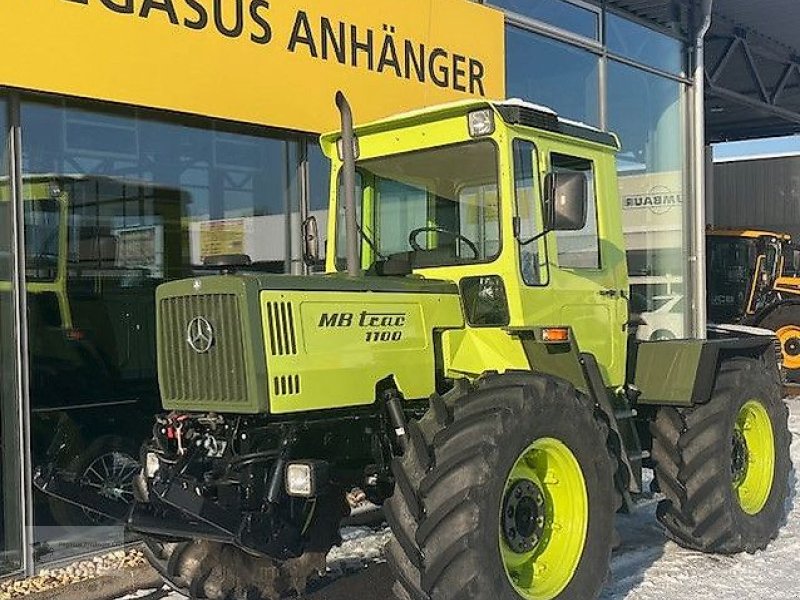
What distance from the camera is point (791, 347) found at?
15.1m

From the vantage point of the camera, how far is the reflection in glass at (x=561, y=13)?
9.36 metres

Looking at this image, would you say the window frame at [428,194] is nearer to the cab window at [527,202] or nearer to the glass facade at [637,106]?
the cab window at [527,202]

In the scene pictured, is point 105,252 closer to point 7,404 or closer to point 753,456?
point 7,404

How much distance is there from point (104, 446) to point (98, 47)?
251cm

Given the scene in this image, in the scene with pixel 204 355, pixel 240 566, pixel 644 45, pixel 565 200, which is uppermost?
pixel 644 45

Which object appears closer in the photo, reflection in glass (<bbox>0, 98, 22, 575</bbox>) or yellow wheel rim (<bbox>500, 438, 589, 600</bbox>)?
yellow wheel rim (<bbox>500, 438, 589, 600</bbox>)

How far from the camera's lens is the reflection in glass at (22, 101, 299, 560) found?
5855 millimetres

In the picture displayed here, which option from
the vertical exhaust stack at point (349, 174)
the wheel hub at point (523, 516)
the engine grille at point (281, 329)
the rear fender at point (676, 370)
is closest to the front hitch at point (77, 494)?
the engine grille at point (281, 329)

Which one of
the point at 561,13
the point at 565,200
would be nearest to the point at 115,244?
the point at 565,200

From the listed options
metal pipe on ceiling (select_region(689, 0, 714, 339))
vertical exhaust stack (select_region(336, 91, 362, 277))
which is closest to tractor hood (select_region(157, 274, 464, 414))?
vertical exhaust stack (select_region(336, 91, 362, 277))

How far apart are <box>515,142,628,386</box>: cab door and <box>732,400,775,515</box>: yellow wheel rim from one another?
1.10 meters

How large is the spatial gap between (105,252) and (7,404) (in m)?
1.25

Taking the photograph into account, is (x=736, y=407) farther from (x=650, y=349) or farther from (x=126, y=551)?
(x=126, y=551)

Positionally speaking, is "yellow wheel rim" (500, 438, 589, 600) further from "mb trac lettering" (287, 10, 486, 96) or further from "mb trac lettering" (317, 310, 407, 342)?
"mb trac lettering" (287, 10, 486, 96)
